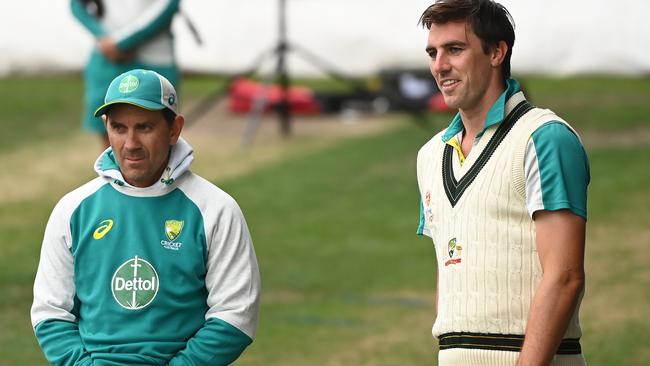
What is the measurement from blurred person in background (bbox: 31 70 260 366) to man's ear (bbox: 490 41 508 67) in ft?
2.92

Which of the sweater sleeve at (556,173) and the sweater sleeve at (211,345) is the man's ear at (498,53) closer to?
the sweater sleeve at (556,173)

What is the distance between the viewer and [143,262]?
408 cm

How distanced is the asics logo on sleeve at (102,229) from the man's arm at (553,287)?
1.26 metres

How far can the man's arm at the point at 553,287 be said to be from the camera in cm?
372

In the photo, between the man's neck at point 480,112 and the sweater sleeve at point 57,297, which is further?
the sweater sleeve at point 57,297

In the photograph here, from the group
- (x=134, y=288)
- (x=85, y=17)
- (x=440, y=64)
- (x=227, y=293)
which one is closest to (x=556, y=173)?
(x=440, y=64)

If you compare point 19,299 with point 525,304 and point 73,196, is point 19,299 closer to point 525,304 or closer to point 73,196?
point 73,196

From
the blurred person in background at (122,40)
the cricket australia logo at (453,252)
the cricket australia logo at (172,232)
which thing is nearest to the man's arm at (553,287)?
the cricket australia logo at (453,252)

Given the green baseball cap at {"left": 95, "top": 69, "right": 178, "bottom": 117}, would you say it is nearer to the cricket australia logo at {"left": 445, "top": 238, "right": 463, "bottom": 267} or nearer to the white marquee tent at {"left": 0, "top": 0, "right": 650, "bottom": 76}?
the cricket australia logo at {"left": 445, "top": 238, "right": 463, "bottom": 267}

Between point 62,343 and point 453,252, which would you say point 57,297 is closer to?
point 62,343

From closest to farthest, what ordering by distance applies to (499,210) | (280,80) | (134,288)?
(499,210) < (134,288) < (280,80)

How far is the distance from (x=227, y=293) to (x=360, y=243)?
6.78 metres

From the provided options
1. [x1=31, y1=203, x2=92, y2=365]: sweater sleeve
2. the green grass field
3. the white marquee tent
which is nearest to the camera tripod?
the white marquee tent

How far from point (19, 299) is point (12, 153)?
19.0ft
